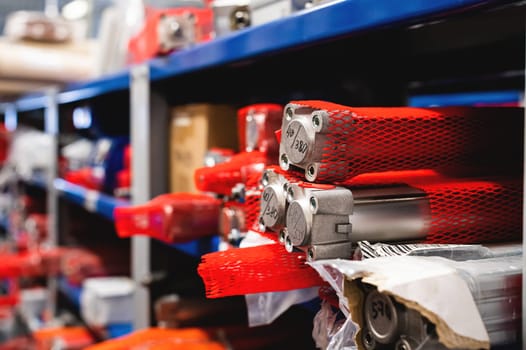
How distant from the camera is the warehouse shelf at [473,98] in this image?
227 centimetres

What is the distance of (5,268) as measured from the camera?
330 centimetres

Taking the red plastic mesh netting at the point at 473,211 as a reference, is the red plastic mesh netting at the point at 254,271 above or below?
below

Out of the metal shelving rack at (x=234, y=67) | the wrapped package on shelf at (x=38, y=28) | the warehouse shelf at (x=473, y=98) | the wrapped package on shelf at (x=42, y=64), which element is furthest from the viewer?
the wrapped package on shelf at (x=38, y=28)

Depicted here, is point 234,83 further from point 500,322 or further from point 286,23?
point 500,322

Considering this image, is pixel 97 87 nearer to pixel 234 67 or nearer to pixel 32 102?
pixel 234 67

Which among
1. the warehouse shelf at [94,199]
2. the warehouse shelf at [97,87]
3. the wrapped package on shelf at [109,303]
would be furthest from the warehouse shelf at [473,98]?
the wrapped package on shelf at [109,303]

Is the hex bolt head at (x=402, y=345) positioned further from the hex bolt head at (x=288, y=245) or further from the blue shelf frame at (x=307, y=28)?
the blue shelf frame at (x=307, y=28)

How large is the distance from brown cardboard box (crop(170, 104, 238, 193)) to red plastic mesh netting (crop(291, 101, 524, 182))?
87cm

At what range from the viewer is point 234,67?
1.56 m

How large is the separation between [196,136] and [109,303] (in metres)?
0.89

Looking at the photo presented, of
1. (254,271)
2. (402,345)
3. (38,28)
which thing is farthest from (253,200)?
(38,28)

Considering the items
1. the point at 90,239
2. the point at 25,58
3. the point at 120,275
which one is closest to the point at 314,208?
the point at 120,275

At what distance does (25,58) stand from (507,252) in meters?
2.92

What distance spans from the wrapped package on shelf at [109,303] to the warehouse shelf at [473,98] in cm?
122
